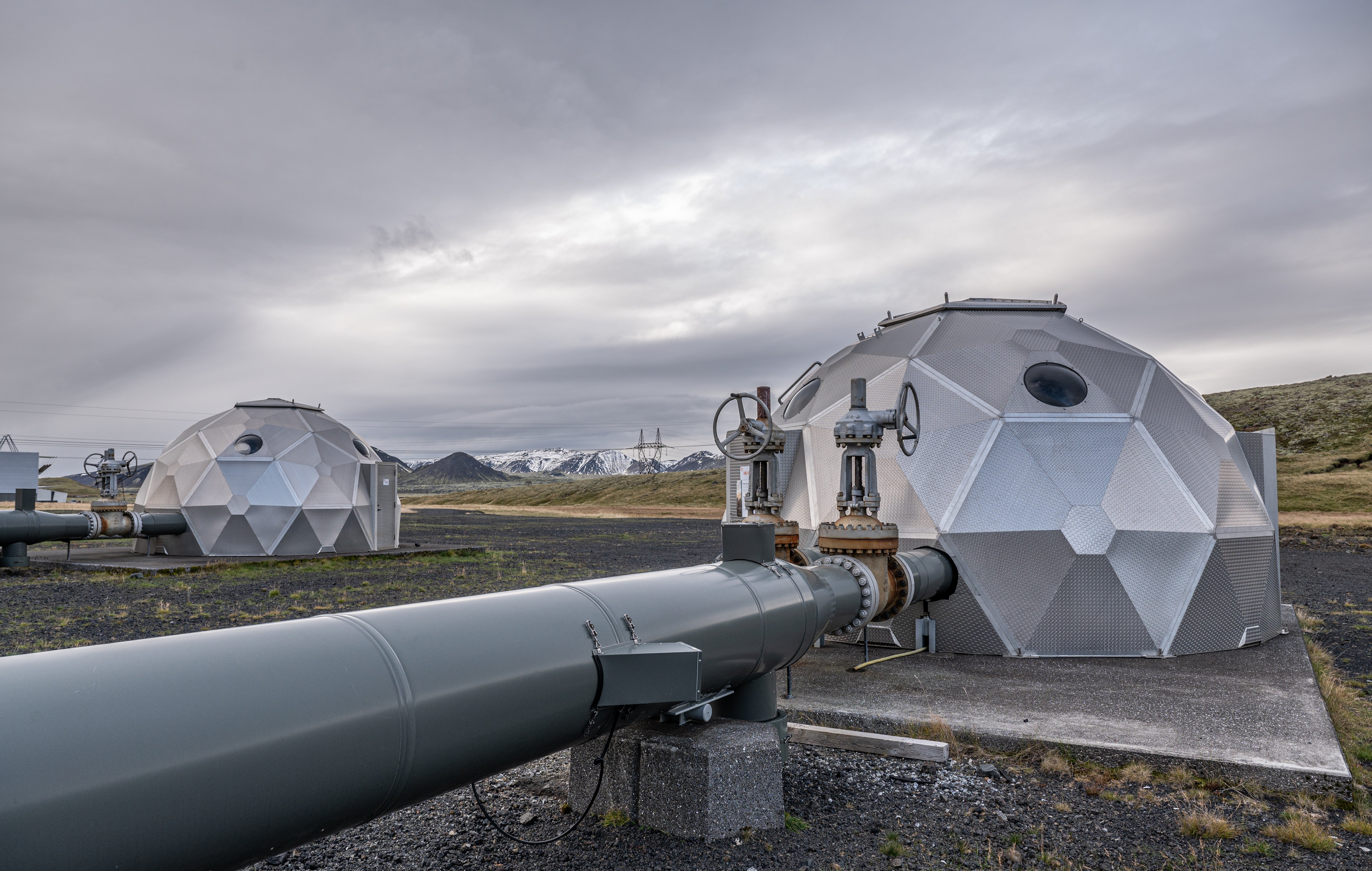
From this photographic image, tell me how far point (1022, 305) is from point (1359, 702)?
7.51 m

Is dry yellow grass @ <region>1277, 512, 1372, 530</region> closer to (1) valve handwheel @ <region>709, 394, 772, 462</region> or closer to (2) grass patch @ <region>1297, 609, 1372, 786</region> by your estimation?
(2) grass patch @ <region>1297, 609, 1372, 786</region>

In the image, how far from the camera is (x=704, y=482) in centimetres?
11200

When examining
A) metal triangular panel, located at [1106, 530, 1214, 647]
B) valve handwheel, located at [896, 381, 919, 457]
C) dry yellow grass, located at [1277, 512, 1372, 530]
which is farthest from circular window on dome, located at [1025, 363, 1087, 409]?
dry yellow grass, located at [1277, 512, 1372, 530]

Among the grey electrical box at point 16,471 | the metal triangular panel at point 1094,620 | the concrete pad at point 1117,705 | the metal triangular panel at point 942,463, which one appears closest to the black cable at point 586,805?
the concrete pad at point 1117,705

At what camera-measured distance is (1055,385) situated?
12.4 meters

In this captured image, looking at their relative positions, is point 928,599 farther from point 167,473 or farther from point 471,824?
point 167,473

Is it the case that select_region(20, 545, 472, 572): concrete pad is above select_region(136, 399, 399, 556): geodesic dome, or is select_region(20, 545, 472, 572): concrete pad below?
below

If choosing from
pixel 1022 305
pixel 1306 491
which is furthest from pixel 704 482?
pixel 1022 305

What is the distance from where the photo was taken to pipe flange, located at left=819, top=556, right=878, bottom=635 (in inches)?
332

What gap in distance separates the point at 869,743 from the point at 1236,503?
8.11m

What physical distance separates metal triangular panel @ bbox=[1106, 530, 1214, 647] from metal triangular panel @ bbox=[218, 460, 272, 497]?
26.4 meters

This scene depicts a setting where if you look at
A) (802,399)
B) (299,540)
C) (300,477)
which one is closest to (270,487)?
(300,477)

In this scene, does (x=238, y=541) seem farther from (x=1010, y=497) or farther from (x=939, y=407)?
(x=1010, y=497)

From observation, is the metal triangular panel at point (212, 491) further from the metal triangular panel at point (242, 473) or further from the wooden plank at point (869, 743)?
the wooden plank at point (869, 743)
